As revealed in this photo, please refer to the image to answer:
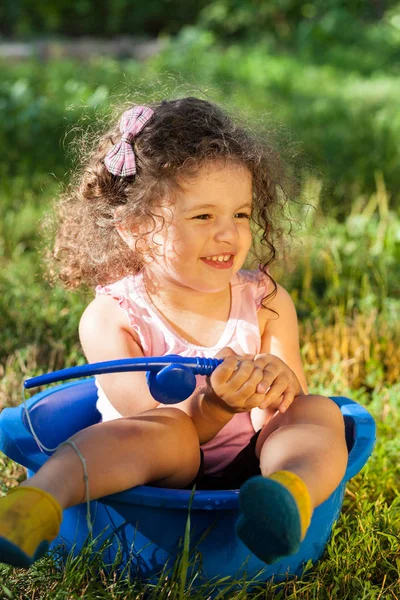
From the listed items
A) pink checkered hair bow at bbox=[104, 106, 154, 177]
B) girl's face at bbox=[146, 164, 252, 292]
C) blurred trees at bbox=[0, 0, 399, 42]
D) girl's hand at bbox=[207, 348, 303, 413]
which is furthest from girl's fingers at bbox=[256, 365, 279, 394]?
blurred trees at bbox=[0, 0, 399, 42]

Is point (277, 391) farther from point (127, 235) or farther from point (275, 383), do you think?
point (127, 235)

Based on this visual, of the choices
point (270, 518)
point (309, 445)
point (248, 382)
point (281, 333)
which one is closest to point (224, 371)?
point (248, 382)

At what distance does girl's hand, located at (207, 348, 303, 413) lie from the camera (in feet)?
5.25

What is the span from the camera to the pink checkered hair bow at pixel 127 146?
6.15ft

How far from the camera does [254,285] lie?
2055mm

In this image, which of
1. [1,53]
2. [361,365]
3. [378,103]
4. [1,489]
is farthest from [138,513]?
[1,53]

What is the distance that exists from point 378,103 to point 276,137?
4146 mm

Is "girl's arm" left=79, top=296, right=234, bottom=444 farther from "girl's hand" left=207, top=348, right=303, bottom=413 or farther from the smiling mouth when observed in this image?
the smiling mouth

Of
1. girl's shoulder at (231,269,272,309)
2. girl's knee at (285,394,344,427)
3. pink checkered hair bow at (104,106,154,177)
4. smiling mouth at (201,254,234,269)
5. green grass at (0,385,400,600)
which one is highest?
pink checkered hair bow at (104,106,154,177)

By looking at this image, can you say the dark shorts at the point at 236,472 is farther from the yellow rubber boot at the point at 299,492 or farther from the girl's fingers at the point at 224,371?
the yellow rubber boot at the point at 299,492

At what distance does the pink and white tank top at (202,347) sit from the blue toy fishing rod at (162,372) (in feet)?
0.92

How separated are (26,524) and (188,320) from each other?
0.74 meters

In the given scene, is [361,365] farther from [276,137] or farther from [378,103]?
[378,103]

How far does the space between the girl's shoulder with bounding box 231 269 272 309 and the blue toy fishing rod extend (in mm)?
440
